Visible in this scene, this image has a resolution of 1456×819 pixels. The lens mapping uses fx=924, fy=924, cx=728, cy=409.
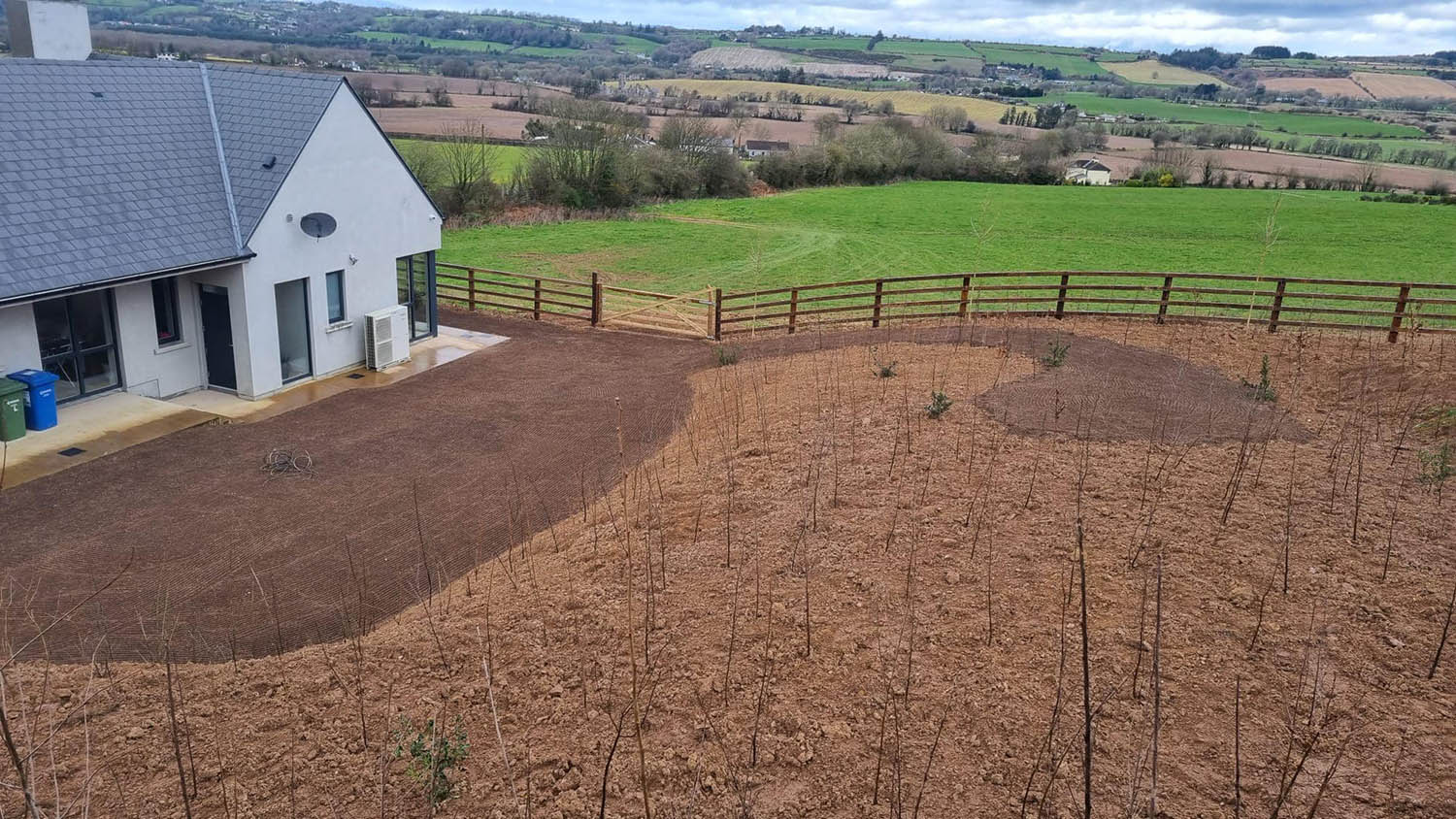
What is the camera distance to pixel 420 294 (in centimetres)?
1933

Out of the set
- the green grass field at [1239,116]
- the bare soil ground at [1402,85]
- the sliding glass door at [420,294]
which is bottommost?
the sliding glass door at [420,294]

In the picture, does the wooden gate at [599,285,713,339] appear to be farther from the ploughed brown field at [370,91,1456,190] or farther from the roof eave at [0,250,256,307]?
the ploughed brown field at [370,91,1456,190]

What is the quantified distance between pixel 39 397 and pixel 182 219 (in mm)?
3468

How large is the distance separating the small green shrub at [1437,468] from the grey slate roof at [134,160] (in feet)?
52.6

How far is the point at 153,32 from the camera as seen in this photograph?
10650 centimetres

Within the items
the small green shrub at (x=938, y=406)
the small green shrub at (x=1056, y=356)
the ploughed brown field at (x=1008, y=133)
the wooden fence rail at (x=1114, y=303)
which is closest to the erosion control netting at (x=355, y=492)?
the small green shrub at (x=1056, y=356)

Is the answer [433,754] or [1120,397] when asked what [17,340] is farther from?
[1120,397]

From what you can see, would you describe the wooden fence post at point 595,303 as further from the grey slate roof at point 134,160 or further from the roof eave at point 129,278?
the roof eave at point 129,278

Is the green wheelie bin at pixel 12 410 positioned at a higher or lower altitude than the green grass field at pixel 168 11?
lower

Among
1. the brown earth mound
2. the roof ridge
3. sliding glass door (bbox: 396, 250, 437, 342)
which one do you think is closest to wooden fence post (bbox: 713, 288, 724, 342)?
the brown earth mound

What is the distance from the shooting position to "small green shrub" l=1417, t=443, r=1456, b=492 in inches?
370

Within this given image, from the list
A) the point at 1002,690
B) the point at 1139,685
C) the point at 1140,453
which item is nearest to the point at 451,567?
the point at 1002,690

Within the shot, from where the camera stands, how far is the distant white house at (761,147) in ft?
220

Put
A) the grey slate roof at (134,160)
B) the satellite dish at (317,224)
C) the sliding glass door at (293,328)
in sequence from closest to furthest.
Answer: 1. the grey slate roof at (134,160)
2. the satellite dish at (317,224)
3. the sliding glass door at (293,328)
